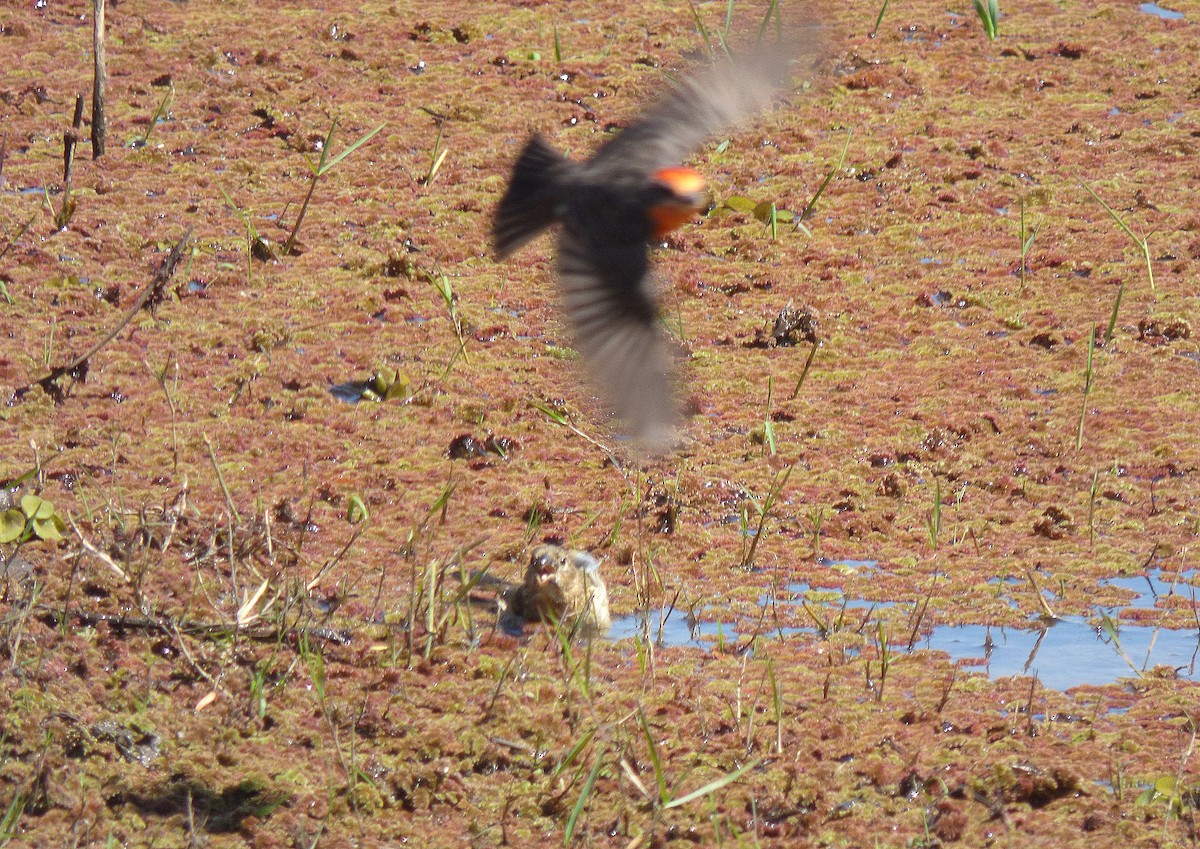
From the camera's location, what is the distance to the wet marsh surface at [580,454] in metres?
2.97

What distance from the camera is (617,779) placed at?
2939mm

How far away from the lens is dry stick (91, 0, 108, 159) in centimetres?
511

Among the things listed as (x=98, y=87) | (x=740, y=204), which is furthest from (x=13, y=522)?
(x=740, y=204)

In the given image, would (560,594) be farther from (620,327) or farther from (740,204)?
(740,204)

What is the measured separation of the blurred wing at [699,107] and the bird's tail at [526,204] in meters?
0.14

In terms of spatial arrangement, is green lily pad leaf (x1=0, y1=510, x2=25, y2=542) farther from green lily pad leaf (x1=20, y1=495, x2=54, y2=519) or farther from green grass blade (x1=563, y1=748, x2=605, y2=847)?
green grass blade (x1=563, y1=748, x2=605, y2=847)

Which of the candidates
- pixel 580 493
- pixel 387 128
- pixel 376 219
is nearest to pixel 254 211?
pixel 376 219

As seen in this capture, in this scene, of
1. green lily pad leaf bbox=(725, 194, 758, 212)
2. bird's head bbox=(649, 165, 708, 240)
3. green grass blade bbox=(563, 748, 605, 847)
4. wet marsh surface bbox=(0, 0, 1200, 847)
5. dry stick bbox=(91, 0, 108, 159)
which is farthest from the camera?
green lily pad leaf bbox=(725, 194, 758, 212)

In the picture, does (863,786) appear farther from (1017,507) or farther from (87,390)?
(87,390)

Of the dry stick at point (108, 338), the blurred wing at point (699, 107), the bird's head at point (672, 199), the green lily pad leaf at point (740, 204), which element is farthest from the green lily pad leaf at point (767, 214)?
the dry stick at point (108, 338)

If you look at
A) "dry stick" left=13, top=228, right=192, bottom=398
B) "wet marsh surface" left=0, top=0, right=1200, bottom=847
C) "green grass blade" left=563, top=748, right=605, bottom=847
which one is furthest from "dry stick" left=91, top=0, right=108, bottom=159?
"green grass blade" left=563, top=748, right=605, bottom=847

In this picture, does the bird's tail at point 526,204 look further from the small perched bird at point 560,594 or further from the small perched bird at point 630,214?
the small perched bird at point 560,594

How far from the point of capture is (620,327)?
10.5 ft

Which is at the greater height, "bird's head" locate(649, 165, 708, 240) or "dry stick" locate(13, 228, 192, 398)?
"bird's head" locate(649, 165, 708, 240)
